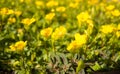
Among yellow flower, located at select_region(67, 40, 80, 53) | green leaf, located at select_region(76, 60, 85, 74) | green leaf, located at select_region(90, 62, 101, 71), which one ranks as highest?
yellow flower, located at select_region(67, 40, 80, 53)

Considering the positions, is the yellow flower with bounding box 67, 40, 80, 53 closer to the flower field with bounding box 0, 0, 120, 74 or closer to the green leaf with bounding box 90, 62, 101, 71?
the flower field with bounding box 0, 0, 120, 74

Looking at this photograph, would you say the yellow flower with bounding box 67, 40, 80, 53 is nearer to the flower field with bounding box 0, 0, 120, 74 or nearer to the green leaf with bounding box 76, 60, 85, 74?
the flower field with bounding box 0, 0, 120, 74

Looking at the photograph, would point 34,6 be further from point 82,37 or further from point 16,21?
point 82,37

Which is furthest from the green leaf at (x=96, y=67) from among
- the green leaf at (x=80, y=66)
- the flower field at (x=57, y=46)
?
the green leaf at (x=80, y=66)

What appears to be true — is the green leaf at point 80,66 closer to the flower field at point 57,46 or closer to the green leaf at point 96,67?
the flower field at point 57,46

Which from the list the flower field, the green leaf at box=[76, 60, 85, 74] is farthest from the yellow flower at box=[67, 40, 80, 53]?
the green leaf at box=[76, 60, 85, 74]

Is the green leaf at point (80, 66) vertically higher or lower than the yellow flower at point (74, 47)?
lower

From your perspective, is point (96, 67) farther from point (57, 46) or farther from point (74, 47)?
point (57, 46)

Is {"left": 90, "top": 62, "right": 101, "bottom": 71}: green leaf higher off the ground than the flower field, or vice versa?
the flower field

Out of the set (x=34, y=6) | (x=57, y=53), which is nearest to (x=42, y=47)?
A: (x=57, y=53)

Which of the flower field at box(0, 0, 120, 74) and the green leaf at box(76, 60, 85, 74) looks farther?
the flower field at box(0, 0, 120, 74)

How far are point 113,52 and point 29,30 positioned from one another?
2.54 feet

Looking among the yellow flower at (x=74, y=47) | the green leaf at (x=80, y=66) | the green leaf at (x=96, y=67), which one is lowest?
the green leaf at (x=96, y=67)

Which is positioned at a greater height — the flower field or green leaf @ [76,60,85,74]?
the flower field
